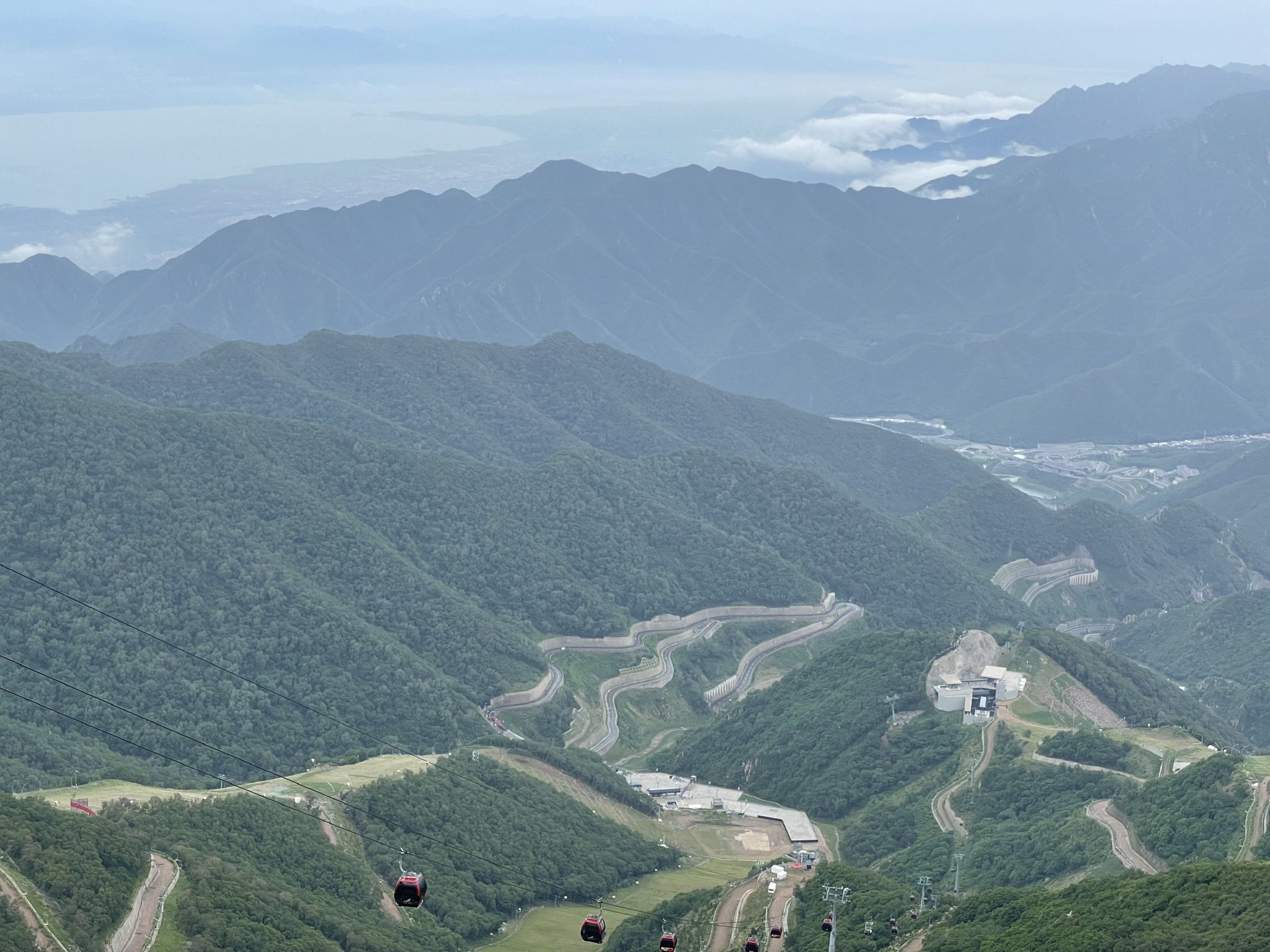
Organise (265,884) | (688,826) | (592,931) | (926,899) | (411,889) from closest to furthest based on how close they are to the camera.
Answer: (411,889) < (592,931) < (265,884) < (926,899) < (688,826)

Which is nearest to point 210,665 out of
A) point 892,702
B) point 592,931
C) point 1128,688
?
point 892,702

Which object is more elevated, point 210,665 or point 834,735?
point 210,665

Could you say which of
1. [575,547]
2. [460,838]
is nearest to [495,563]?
[575,547]

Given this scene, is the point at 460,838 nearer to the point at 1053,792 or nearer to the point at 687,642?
the point at 1053,792

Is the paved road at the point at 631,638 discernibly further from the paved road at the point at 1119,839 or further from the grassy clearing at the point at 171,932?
the grassy clearing at the point at 171,932

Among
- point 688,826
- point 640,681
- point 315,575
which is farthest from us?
point 640,681

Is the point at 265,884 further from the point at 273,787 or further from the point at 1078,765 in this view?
the point at 1078,765

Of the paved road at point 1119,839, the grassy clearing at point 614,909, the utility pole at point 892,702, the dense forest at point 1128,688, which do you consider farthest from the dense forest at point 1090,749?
the grassy clearing at point 614,909

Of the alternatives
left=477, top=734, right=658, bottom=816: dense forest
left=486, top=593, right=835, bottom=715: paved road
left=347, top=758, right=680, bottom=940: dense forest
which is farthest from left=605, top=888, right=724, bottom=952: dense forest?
left=486, top=593, right=835, bottom=715: paved road
